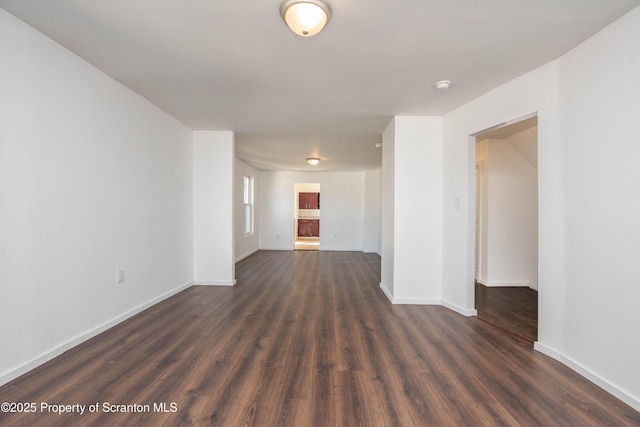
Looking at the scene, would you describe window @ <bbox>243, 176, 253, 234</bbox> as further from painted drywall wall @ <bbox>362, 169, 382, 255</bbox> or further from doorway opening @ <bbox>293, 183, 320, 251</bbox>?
doorway opening @ <bbox>293, 183, 320, 251</bbox>

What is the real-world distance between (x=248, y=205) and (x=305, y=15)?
250 inches

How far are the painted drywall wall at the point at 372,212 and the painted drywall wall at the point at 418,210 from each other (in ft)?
14.4

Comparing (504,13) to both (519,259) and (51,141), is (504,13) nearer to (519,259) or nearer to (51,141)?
(51,141)

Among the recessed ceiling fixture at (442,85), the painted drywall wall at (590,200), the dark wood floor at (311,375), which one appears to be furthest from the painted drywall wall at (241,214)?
the painted drywall wall at (590,200)

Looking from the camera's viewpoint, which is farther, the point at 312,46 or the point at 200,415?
the point at 312,46

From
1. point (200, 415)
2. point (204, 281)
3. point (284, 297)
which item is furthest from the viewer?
point (204, 281)

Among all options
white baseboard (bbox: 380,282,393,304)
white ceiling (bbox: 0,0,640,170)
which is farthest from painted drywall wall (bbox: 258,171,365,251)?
white ceiling (bbox: 0,0,640,170)

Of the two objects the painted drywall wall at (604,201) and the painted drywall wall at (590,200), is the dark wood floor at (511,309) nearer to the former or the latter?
the painted drywall wall at (590,200)

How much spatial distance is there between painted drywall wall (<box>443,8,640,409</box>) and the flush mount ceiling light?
188 centimetres

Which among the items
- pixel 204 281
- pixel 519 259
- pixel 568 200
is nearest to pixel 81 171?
pixel 204 281

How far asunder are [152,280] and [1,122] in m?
2.04

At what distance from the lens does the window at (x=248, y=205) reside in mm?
7375

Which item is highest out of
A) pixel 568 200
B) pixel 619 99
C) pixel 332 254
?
pixel 619 99

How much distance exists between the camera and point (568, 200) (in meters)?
2.06
